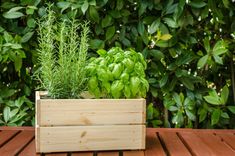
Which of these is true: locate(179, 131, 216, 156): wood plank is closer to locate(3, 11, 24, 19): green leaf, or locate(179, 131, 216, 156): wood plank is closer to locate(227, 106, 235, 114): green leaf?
locate(227, 106, 235, 114): green leaf

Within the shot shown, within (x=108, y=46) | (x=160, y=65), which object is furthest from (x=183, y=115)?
(x=108, y=46)

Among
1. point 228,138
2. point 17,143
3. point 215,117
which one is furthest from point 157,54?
point 17,143

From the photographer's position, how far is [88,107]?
3.58 feet

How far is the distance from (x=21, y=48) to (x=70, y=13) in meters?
0.28

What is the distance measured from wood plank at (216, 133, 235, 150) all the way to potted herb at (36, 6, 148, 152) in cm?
30

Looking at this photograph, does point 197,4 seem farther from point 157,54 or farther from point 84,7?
point 84,7

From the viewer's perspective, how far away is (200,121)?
1722 millimetres

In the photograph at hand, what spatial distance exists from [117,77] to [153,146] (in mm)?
243

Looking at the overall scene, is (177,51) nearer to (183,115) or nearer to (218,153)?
(183,115)

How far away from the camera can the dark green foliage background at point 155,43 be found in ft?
5.45

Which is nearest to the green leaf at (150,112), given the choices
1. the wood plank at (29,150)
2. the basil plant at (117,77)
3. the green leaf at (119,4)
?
the green leaf at (119,4)

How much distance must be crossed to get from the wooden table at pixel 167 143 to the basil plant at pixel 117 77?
6.9 inches

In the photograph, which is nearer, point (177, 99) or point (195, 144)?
Result: point (195, 144)

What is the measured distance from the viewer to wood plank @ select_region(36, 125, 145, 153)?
1.08 metres
